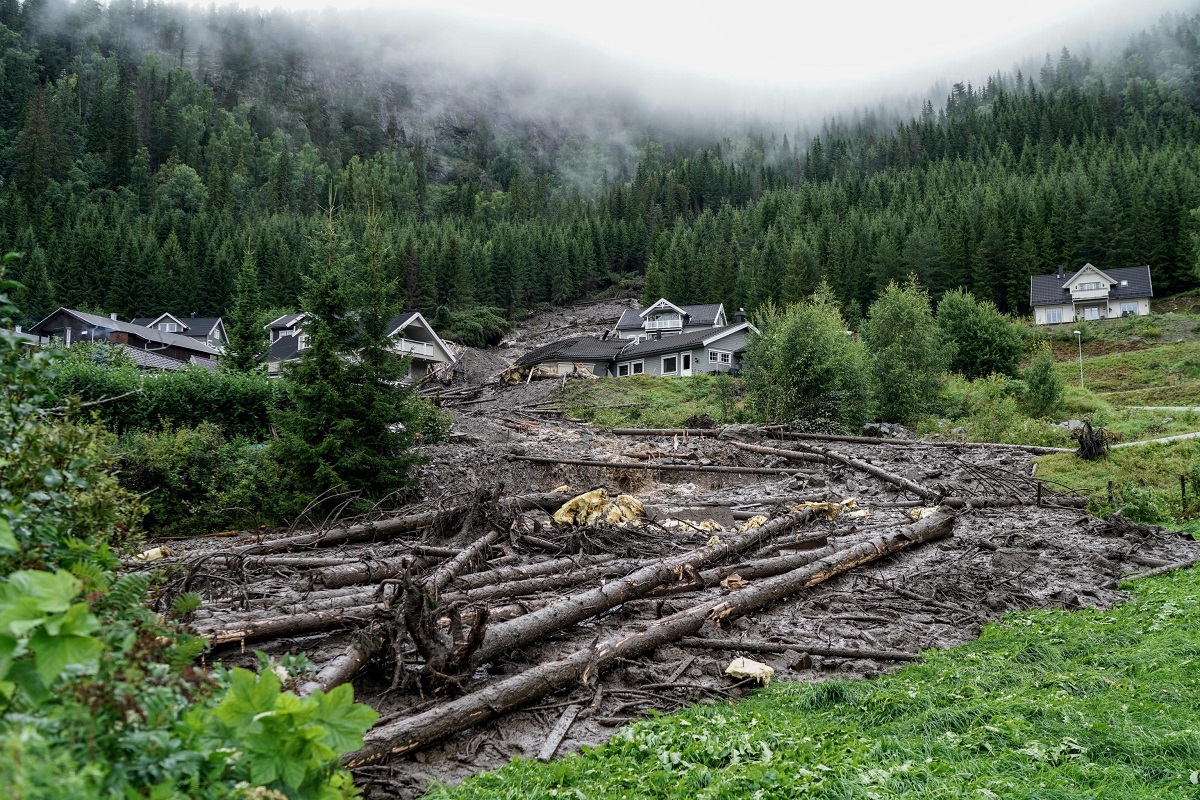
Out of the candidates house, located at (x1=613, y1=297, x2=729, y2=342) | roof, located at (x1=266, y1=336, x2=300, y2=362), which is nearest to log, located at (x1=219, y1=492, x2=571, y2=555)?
roof, located at (x1=266, y1=336, x2=300, y2=362)

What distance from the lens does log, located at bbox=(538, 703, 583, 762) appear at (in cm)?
576

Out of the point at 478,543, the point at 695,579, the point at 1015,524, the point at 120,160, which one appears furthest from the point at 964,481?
the point at 120,160

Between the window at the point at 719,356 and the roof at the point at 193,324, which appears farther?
the roof at the point at 193,324

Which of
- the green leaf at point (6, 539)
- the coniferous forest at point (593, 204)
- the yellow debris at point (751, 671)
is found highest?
the coniferous forest at point (593, 204)

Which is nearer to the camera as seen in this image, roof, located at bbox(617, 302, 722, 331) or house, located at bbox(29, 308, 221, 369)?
house, located at bbox(29, 308, 221, 369)

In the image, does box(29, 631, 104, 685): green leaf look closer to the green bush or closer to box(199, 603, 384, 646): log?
box(199, 603, 384, 646): log

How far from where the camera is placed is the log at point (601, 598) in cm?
748

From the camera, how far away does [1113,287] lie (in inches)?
2817

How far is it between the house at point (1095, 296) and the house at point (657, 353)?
107 feet

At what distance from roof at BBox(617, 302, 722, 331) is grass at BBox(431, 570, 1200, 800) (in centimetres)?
6852

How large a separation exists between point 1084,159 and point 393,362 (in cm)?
11521

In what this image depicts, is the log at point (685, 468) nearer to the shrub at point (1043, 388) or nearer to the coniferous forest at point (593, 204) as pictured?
the coniferous forest at point (593, 204)

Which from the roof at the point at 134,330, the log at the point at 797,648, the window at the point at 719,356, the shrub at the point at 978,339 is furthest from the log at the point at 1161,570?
the roof at the point at 134,330

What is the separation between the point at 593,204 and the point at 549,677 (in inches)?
5404
